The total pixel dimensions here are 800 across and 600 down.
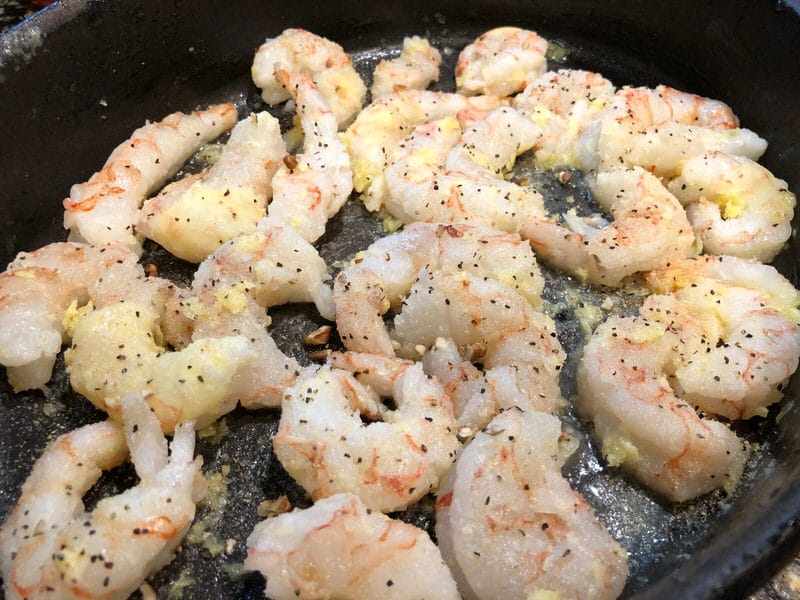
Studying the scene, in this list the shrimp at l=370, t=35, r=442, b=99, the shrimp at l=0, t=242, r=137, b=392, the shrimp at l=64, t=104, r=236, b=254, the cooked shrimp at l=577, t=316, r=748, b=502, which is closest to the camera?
the cooked shrimp at l=577, t=316, r=748, b=502

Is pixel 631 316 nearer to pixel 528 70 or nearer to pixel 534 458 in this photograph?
pixel 534 458

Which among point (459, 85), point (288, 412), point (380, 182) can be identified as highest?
point (459, 85)

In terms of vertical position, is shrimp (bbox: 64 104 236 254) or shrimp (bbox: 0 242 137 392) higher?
shrimp (bbox: 64 104 236 254)

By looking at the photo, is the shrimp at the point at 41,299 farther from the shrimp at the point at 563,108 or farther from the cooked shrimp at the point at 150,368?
the shrimp at the point at 563,108

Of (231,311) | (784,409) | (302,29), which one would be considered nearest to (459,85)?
(302,29)

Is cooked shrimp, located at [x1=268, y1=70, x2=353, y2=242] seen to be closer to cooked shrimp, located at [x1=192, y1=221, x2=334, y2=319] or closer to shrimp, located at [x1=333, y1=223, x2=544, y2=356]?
cooked shrimp, located at [x1=192, y1=221, x2=334, y2=319]

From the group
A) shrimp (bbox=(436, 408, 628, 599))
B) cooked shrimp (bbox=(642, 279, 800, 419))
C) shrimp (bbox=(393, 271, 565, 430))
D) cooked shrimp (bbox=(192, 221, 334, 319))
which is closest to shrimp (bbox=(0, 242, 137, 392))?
cooked shrimp (bbox=(192, 221, 334, 319))

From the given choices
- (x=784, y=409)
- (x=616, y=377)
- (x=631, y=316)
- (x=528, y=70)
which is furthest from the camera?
(x=528, y=70)

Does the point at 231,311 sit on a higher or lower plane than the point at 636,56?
lower
